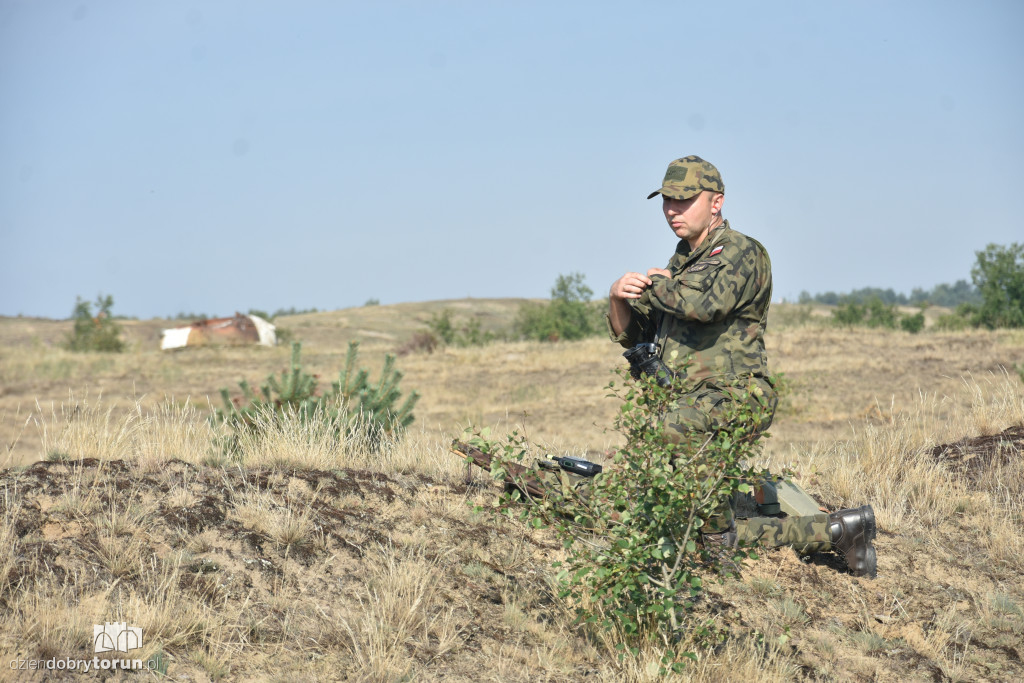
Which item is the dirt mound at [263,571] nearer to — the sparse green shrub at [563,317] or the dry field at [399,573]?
the dry field at [399,573]

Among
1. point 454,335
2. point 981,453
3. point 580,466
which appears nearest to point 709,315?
point 580,466

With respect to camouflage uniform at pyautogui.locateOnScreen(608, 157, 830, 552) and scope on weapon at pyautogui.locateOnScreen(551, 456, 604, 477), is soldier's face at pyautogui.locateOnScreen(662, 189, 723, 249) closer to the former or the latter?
camouflage uniform at pyautogui.locateOnScreen(608, 157, 830, 552)

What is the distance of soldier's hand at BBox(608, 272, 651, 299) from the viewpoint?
12.4ft

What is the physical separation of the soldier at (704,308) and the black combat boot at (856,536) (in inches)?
1.2

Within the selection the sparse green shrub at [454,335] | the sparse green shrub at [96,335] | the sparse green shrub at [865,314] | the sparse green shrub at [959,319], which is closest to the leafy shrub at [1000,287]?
the sparse green shrub at [959,319]

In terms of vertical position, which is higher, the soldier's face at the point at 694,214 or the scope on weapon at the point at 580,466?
the soldier's face at the point at 694,214

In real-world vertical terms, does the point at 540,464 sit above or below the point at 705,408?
below

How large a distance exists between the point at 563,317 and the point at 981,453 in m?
24.3

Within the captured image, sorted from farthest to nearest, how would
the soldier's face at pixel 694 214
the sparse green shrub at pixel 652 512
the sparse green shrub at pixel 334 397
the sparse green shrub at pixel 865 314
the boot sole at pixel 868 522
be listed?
the sparse green shrub at pixel 865 314 → the sparse green shrub at pixel 334 397 → the boot sole at pixel 868 522 → the soldier's face at pixel 694 214 → the sparse green shrub at pixel 652 512

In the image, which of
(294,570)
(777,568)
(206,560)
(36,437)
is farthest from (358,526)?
(36,437)

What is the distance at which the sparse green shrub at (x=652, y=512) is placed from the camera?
10.4 ft

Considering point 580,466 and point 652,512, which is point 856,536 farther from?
point 652,512

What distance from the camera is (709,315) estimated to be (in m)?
3.78

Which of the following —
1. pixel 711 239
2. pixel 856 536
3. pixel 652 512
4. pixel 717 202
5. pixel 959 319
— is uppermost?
pixel 959 319
